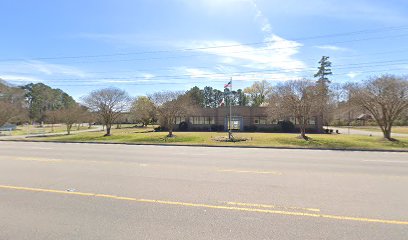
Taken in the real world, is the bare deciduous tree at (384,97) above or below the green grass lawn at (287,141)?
above

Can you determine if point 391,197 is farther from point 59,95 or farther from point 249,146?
point 59,95

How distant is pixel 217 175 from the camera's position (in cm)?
902

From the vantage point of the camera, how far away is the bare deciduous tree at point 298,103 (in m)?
28.2

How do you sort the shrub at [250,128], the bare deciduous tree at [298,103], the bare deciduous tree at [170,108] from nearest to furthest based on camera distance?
1. the bare deciduous tree at [298,103]
2. the bare deciduous tree at [170,108]
3. the shrub at [250,128]

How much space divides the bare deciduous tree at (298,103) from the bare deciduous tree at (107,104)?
19.1 m

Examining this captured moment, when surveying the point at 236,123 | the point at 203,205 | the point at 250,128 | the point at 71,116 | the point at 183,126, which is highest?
the point at 71,116

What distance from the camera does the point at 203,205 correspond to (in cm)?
578

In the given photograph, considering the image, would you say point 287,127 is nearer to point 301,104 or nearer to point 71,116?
point 301,104

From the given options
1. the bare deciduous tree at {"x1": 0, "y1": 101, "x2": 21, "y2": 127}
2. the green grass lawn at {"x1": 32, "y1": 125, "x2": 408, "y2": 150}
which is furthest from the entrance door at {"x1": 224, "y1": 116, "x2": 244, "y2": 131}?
the bare deciduous tree at {"x1": 0, "y1": 101, "x2": 21, "y2": 127}

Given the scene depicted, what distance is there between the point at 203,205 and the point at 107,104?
108 feet

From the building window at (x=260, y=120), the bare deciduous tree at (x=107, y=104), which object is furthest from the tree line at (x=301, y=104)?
the building window at (x=260, y=120)

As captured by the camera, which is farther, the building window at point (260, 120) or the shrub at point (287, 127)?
the building window at point (260, 120)

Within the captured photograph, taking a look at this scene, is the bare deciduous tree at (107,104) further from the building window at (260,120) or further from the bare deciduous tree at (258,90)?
the bare deciduous tree at (258,90)

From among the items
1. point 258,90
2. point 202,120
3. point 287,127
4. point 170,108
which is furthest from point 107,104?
point 258,90
